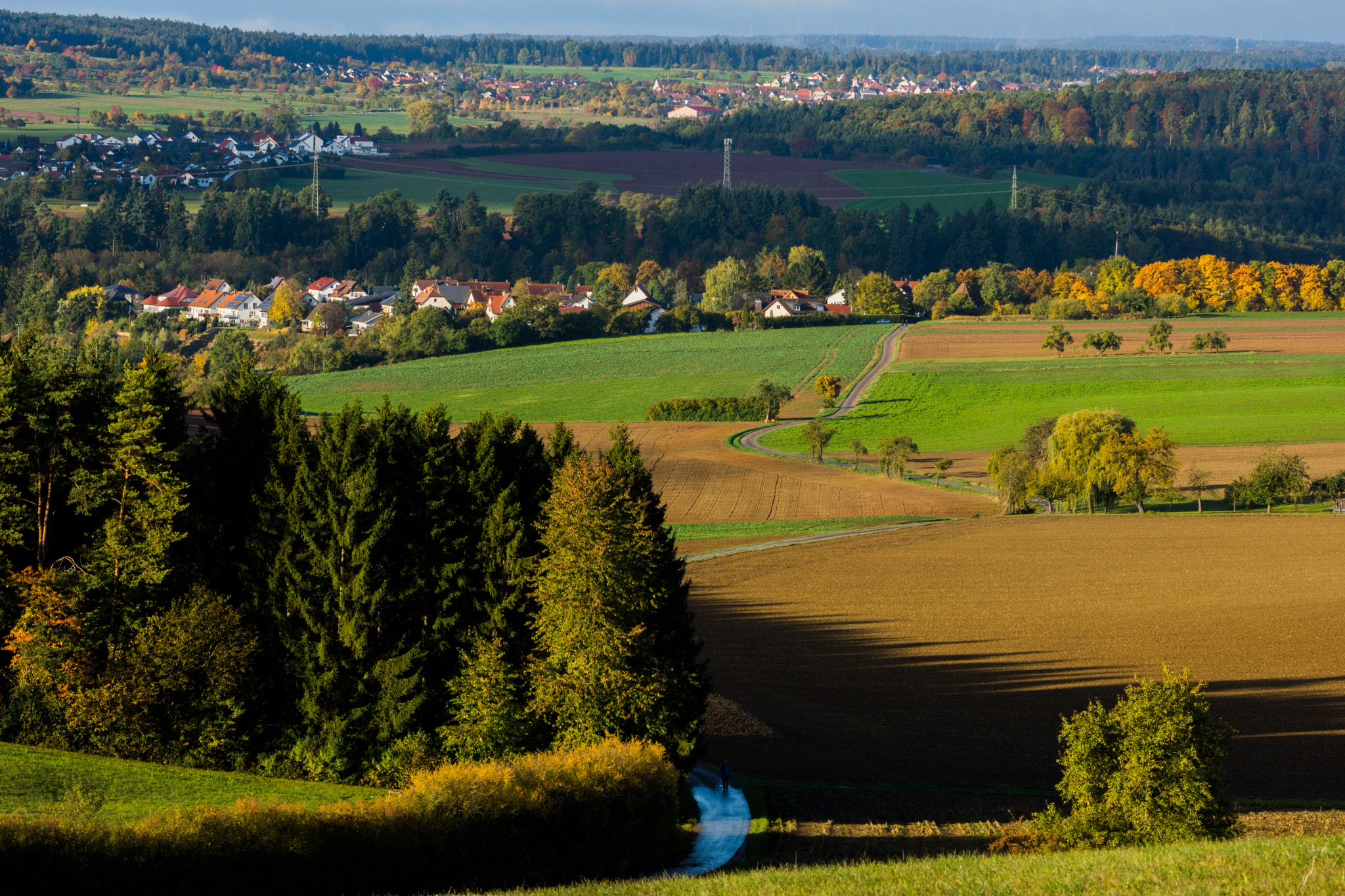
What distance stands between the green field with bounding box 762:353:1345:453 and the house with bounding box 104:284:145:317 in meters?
83.8

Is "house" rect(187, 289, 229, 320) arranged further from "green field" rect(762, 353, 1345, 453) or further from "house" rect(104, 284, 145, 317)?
"green field" rect(762, 353, 1345, 453)

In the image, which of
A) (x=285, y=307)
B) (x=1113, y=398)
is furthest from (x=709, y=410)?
(x=285, y=307)

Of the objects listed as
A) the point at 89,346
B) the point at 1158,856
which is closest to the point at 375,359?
the point at 89,346

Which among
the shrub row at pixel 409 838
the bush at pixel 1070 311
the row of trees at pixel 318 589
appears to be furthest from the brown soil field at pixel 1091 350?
the shrub row at pixel 409 838

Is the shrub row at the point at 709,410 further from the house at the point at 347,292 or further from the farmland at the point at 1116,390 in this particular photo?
the house at the point at 347,292

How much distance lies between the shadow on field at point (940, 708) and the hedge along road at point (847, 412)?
1470 centimetres

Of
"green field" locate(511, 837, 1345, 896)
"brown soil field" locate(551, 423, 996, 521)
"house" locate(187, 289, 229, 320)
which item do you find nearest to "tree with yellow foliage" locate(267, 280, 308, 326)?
"house" locate(187, 289, 229, 320)

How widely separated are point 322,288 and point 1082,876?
144162mm

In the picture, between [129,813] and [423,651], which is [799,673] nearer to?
[423,651]

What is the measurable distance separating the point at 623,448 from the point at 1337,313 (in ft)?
392

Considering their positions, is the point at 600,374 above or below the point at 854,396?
below

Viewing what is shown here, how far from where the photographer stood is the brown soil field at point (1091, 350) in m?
106

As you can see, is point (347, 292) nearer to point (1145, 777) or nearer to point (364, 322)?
point (364, 322)

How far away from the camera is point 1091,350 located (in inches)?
4186
